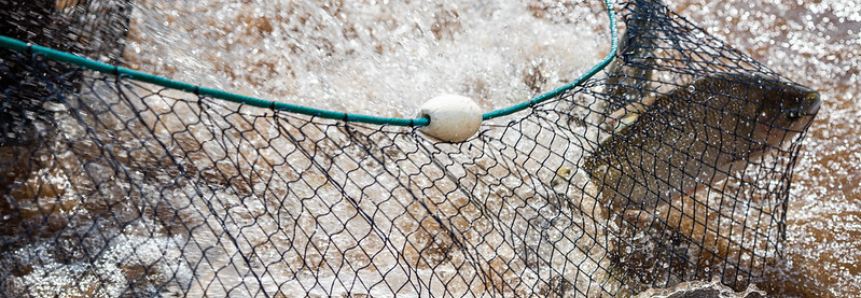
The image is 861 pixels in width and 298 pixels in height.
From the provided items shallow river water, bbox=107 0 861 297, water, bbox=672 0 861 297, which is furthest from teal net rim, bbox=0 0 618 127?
water, bbox=672 0 861 297

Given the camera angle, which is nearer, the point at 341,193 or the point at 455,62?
the point at 341,193

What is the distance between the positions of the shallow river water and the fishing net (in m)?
0.21

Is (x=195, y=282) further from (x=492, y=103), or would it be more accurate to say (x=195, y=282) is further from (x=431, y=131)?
(x=492, y=103)

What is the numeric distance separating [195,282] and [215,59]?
3.93ft

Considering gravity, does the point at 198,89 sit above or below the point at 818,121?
below

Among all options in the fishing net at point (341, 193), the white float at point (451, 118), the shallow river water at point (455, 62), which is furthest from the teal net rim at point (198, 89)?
the shallow river water at point (455, 62)

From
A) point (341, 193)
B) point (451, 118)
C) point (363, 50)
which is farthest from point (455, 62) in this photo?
point (451, 118)

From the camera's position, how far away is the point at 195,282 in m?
2.25

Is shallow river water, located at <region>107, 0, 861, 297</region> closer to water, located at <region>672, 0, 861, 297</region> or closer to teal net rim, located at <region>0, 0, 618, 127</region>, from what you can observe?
water, located at <region>672, 0, 861, 297</region>

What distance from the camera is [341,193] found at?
7.79 feet

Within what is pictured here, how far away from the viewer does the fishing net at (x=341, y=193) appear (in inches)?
87.9

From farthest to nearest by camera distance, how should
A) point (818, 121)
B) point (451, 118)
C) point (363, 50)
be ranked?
point (818, 121) → point (363, 50) → point (451, 118)

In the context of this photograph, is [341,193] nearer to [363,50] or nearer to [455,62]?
[363,50]

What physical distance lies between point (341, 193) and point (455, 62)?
127cm
